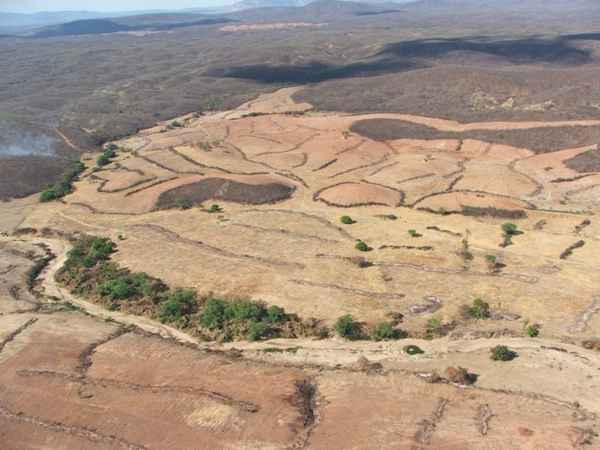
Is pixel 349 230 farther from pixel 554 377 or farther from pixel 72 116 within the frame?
pixel 72 116

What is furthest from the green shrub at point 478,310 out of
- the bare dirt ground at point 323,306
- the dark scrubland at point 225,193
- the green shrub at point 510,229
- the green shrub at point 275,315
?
the dark scrubland at point 225,193

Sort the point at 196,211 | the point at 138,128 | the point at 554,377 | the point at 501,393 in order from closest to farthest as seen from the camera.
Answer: the point at 501,393
the point at 554,377
the point at 196,211
the point at 138,128

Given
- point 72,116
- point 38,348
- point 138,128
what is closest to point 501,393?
point 38,348

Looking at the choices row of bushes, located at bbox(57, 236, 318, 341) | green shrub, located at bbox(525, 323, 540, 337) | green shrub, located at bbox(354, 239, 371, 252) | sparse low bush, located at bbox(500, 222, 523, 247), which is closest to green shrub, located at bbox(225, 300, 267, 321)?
row of bushes, located at bbox(57, 236, 318, 341)

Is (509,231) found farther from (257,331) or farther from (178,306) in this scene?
(178,306)

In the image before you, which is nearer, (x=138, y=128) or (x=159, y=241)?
(x=159, y=241)

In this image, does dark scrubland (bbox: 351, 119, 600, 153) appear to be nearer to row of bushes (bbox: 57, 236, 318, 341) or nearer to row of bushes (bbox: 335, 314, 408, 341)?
row of bushes (bbox: 335, 314, 408, 341)
